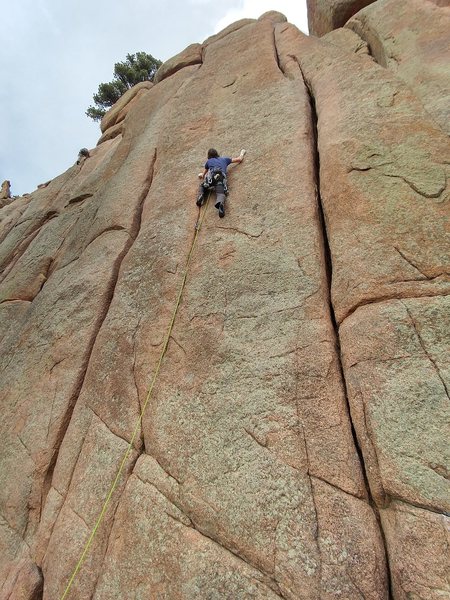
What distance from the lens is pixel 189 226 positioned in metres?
8.25

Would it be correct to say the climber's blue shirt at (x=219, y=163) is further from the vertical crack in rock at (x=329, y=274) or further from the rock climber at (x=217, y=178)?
the vertical crack in rock at (x=329, y=274)

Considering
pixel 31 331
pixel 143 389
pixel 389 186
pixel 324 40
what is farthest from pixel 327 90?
pixel 31 331

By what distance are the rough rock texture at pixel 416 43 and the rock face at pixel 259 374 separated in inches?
9.6

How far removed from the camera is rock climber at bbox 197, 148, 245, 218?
7949mm

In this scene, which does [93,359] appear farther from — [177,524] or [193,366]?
[177,524]

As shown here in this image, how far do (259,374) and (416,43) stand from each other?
8.88 meters

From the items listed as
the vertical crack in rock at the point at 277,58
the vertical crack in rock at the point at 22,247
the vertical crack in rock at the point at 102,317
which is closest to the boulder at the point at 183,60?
the vertical crack in rock at the point at 277,58

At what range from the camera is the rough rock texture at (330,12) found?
12320mm

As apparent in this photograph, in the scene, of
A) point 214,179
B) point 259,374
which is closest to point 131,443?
point 259,374

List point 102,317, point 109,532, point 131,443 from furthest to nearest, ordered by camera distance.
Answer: point 102,317, point 131,443, point 109,532

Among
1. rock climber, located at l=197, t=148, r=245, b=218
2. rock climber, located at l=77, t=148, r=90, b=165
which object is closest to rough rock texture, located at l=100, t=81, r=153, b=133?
rock climber, located at l=77, t=148, r=90, b=165

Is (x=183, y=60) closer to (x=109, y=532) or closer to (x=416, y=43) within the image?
(x=416, y=43)

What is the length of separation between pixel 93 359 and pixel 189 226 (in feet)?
11.7

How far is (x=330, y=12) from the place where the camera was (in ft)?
41.6
